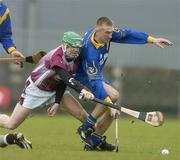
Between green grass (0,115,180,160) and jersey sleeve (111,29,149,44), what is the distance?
1868 mm

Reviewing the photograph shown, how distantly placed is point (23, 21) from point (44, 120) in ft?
20.8

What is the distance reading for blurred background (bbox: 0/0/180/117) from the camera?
3114 centimetres

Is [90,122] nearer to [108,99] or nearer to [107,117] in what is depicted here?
[107,117]

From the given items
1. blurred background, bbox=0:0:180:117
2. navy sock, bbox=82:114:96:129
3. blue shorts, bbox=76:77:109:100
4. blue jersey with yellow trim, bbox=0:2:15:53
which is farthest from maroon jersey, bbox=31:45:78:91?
blurred background, bbox=0:0:180:117

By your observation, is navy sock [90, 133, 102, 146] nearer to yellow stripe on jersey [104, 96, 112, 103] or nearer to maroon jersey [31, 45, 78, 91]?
yellow stripe on jersey [104, 96, 112, 103]

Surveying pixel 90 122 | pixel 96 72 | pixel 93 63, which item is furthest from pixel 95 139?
pixel 93 63

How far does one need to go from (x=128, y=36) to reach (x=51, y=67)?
6.01ft

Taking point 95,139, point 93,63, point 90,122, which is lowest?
point 95,139

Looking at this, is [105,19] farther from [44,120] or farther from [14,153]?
[44,120]

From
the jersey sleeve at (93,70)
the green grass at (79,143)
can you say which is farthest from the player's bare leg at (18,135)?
the jersey sleeve at (93,70)

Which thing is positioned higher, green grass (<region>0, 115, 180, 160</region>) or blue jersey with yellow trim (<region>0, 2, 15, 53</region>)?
blue jersey with yellow trim (<region>0, 2, 15, 53</region>)

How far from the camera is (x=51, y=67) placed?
15.3m

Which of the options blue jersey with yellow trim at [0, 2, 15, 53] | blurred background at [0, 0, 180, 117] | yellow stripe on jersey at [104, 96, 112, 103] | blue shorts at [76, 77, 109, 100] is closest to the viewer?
yellow stripe on jersey at [104, 96, 112, 103]

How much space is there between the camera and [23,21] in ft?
108
